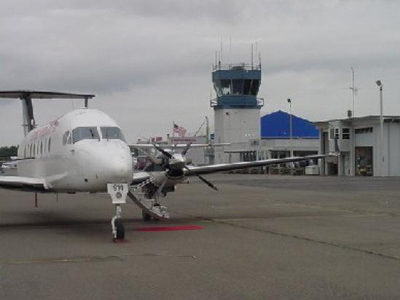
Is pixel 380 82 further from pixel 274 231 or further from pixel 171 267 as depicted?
pixel 171 267

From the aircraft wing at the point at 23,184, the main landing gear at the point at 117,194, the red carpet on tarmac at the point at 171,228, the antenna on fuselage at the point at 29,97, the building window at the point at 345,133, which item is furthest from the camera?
the building window at the point at 345,133

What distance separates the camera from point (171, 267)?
10.7 metres

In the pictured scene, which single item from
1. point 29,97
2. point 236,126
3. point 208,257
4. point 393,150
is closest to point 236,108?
point 236,126

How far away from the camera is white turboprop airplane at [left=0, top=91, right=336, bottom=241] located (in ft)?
49.5

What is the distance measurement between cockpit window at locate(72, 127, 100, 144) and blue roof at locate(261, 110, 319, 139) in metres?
108

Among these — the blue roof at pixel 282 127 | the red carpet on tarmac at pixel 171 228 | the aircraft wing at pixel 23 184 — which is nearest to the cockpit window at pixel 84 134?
the aircraft wing at pixel 23 184

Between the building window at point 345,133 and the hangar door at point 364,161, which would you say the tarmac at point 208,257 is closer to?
the hangar door at point 364,161

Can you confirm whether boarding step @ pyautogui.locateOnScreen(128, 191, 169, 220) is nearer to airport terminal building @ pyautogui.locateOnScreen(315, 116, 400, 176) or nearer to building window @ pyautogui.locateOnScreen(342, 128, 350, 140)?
airport terminal building @ pyautogui.locateOnScreen(315, 116, 400, 176)

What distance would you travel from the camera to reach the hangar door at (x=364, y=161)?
6869 centimetres

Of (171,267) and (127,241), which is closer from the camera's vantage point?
(171,267)

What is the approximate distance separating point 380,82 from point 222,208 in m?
48.2

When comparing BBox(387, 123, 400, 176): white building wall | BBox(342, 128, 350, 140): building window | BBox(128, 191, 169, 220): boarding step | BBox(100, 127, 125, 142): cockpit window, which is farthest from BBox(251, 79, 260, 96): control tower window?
BBox(100, 127, 125, 142): cockpit window

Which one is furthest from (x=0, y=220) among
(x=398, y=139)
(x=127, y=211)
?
(x=398, y=139)

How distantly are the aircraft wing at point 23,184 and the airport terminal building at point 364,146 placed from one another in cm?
5172
